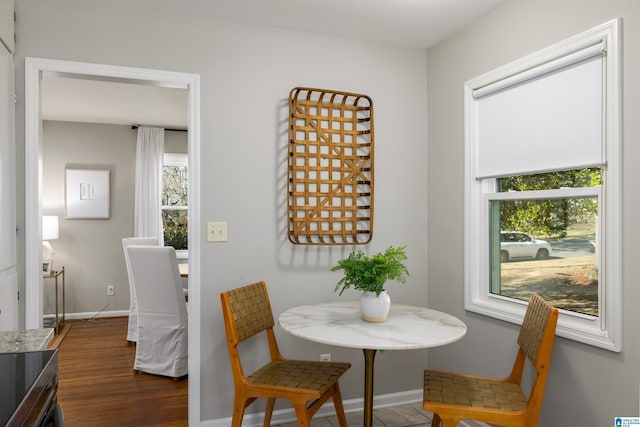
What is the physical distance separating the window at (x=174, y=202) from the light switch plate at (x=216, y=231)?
12.3 feet

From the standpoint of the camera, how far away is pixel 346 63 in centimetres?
296

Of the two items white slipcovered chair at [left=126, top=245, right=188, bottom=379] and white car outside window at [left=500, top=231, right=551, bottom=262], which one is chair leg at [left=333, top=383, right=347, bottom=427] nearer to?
white car outside window at [left=500, top=231, right=551, bottom=262]

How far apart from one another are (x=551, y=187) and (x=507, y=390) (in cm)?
100

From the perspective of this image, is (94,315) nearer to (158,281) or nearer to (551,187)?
(158,281)

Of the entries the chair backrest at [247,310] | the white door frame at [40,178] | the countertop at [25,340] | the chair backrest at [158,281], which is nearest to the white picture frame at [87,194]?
the chair backrest at [158,281]

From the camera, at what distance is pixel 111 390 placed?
11.1ft

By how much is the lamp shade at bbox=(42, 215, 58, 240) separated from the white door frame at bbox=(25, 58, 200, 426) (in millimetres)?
3270

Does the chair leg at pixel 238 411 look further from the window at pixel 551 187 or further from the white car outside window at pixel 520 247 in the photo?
the white car outside window at pixel 520 247

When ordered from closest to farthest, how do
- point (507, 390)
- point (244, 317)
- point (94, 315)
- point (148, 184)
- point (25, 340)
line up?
point (25, 340)
point (507, 390)
point (244, 317)
point (94, 315)
point (148, 184)

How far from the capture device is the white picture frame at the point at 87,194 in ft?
18.8

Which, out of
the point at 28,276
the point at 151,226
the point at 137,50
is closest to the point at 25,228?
the point at 28,276

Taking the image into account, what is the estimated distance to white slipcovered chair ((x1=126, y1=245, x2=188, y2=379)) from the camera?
11.8ft

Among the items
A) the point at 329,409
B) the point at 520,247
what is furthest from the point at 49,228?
the point at 520,247

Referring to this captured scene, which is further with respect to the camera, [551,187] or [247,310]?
[247,310]
